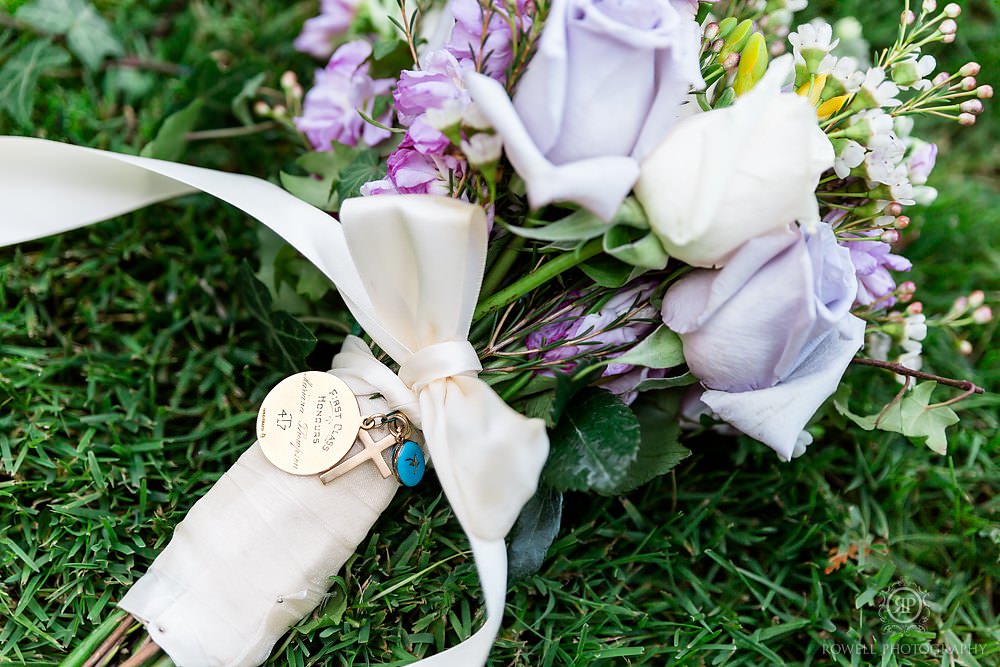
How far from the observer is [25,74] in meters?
1.09

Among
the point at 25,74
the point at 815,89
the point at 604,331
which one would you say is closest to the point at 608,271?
the point at 604,331

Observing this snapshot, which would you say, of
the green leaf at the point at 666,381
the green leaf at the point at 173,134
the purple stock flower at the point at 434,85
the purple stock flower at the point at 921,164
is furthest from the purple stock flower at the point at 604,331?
the green leaf at the point at 173,134

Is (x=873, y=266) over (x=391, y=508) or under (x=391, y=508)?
over

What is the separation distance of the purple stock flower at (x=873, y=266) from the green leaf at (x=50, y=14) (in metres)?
1.10

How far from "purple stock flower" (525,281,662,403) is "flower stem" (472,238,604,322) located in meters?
0.05

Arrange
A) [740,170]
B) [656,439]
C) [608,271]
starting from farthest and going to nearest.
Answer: [656,439], [608,271], [740,170]

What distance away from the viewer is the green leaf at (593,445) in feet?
2.32

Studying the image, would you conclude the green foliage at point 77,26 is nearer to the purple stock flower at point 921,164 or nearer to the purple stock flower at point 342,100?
the purple stock flower at point 342,100

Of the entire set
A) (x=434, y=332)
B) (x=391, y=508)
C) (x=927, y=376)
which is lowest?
(x=391, y=508)

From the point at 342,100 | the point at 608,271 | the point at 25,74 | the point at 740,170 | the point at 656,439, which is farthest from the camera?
the point at 25,74

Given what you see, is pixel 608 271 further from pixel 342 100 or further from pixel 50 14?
pixel 50 14

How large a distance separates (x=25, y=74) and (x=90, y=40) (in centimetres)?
12

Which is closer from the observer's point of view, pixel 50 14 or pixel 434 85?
pixel 434 85

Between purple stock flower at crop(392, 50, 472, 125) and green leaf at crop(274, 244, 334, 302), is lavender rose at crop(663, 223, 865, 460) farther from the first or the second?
green leaf at crop(274, 244, 334, 302)
